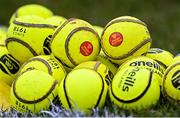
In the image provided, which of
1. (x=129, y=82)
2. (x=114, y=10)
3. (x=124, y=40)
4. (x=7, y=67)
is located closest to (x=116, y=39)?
(x=124, y=40)

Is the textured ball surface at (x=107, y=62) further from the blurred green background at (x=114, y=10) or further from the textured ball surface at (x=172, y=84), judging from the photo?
the blurred green background at (x=114, y=10)

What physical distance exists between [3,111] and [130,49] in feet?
3.43

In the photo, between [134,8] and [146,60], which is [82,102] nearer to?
[146,60]

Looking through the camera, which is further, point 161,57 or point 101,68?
point 161,57

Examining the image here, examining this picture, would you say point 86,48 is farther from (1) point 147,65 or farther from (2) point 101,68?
(1) point 147,65

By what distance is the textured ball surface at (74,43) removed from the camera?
13.9 ft

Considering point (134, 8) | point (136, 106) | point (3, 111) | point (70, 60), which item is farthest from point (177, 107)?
point (134, 8)

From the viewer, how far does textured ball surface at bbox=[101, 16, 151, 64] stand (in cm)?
421

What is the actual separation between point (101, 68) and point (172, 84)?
55cm

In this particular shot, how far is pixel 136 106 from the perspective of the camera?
3838mm

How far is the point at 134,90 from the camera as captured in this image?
3.82m

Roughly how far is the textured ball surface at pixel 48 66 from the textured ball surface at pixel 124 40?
369 millimetres

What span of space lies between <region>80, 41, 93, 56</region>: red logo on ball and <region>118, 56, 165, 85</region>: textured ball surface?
0.28 meters

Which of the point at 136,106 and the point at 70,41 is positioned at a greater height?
the point at 70,41
